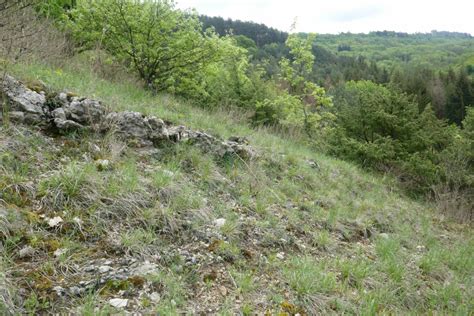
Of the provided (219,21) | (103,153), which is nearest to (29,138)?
(103,153)

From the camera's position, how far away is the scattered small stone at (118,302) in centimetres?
248

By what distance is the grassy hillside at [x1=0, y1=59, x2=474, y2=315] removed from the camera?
8.77ft

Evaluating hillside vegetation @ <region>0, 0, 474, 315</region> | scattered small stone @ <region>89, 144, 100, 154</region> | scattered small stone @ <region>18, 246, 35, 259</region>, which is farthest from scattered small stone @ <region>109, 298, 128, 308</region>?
scattered small stone @ <region>89, 144, 100, 154</region>

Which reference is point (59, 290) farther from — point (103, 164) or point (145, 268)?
point (103, 164)

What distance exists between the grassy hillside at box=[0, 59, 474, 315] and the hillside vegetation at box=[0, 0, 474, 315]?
0.05 feet

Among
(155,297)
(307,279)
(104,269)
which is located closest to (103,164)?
(104,269)

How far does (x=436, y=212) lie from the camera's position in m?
8.34

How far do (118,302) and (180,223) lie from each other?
3.88ft

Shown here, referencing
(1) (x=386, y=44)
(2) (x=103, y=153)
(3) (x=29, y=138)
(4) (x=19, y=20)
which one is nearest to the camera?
(3) (x=29, y=138)

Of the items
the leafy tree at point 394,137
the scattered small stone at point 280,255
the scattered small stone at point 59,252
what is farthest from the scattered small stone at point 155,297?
the leafy tree at point 394,137

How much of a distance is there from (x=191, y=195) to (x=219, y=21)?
110 meters

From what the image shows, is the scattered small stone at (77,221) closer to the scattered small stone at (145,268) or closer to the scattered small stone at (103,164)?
the scattered small stone at (145,268)

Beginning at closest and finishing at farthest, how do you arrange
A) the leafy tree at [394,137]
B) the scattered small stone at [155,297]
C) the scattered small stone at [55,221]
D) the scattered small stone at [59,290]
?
the scattered small stone at [59,290] → the scattered small stone at [155,297] → the scattered small stone at [55,221] → the leafy tree at [394,137]

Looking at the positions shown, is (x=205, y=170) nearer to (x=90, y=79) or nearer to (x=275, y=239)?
(x=275, y=239)
